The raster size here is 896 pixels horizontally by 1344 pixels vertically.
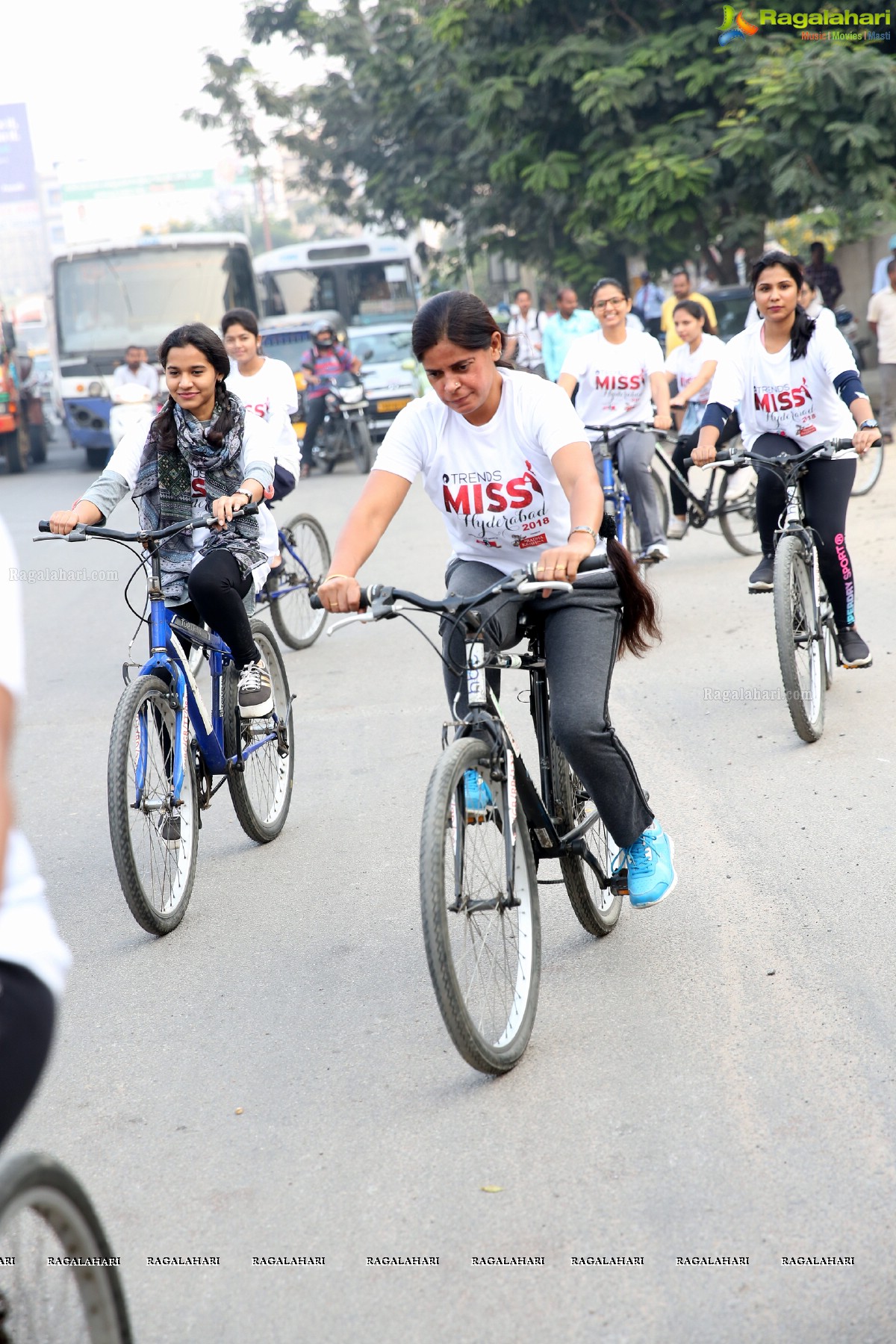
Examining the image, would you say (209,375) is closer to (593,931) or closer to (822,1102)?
(593,931)

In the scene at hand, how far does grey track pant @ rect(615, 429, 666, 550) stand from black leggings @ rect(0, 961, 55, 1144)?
25.7 ft

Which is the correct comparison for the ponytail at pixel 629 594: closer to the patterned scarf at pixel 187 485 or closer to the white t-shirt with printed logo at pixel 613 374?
the patterned scarf at pixel 187 485

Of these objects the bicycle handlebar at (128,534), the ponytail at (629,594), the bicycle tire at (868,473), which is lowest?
the bicycle tire at (868,473)

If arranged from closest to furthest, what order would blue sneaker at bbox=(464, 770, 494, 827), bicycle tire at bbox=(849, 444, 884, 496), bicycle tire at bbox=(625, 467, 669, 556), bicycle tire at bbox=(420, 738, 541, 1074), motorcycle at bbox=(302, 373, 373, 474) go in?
1. bicycle tire at bbox=(420, 738, 541, 1074)
2. blue sneaker at bbox=(464, 770, 494, 827)
3. bicycle tire at bbox=(625, 467, 669, 556)
4. bicycle tire at bbox=(849, 444, 884, 496)
5. motorcycle at bbox=(302, 373, 373, 474)

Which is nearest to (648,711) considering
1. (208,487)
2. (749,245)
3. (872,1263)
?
(208,487)

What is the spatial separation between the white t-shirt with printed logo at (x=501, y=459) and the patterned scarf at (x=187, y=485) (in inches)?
54.4

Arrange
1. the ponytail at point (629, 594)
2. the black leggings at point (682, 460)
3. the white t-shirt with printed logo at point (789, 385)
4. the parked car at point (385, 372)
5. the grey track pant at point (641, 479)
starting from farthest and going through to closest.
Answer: the parked car at point (385, 372) < the black leggings at point (682, 460) < the grey track pant at point (641, 479) < the white t-shirt with printed logo at point (789, 385) < the ponytail at point (629, 594)

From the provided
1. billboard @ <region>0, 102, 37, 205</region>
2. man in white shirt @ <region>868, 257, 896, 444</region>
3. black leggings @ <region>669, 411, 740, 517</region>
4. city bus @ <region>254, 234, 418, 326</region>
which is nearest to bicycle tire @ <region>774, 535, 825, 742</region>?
black leggings @ <region>669, 411, 740, 517</region>

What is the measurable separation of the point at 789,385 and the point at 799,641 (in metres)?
1.27

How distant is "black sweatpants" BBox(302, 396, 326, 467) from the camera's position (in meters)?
18.9

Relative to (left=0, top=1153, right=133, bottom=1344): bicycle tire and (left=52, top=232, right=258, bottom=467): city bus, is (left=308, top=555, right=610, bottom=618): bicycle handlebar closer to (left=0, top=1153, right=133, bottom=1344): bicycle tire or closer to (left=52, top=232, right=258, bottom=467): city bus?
(left=0, top=1153, right=133, bottom=1344): bicycle tire

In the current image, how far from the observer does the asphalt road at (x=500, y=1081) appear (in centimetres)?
274

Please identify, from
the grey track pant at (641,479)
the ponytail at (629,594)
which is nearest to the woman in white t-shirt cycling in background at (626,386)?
the grey track pant at (641,479)

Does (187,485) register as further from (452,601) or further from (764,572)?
(764,572)
